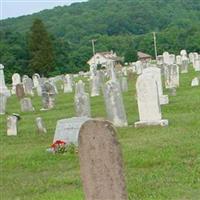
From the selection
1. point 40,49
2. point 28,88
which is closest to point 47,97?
point 28,88

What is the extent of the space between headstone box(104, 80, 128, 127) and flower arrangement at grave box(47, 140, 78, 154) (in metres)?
3.73

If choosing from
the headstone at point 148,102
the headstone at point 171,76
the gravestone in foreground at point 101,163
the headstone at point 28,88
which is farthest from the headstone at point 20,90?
the gravestone in foreground at point 101,163

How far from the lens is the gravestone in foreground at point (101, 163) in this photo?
6.25 m

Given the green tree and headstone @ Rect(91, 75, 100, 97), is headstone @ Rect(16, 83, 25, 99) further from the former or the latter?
the green tree

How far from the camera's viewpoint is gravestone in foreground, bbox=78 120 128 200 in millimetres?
6250

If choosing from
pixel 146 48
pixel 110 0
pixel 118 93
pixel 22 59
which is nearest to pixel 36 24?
pixel 22 59

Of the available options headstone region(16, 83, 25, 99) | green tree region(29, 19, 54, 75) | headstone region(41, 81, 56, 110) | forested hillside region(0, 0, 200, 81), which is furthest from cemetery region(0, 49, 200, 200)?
forested hillside region(0, 0, 200, 81)

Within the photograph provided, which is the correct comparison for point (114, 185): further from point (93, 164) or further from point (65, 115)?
point (65, 115)

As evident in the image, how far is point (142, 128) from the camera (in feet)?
54.7

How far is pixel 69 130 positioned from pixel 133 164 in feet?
9.41

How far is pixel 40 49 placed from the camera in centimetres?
6812

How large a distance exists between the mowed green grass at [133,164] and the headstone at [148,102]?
1.20ft

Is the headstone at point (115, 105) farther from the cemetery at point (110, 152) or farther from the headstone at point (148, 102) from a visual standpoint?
the headstone at point (148, 102)

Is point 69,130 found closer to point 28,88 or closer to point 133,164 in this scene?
point 133,164
